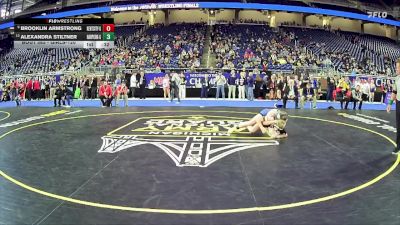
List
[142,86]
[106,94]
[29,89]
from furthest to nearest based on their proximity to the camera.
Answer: [29,89] → [142,86] → [106,94]

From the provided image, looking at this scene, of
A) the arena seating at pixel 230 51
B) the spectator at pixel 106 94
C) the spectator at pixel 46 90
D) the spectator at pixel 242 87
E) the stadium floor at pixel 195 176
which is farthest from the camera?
the arena seating at pixel 230 51

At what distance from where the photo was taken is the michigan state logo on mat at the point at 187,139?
7633 mm

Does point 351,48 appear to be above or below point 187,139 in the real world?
above

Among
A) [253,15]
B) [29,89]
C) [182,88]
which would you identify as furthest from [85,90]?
[253,15]

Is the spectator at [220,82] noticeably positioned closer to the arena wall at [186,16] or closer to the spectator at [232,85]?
the spectator at [232,85]

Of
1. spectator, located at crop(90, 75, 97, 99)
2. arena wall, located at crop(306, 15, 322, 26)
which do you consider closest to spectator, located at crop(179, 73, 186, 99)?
spectator, located at crop(90, 75, 97, 99)

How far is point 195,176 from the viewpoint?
20.2ft

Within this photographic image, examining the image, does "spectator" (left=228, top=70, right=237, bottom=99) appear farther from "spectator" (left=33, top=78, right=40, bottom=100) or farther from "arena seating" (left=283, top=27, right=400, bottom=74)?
"arena seating" (left=283, top=27, right=400, bottom=74)

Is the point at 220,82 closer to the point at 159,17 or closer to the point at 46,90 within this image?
the point at 46,90

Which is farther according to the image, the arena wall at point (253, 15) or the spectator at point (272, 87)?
the arena wall at point (253, 15)
